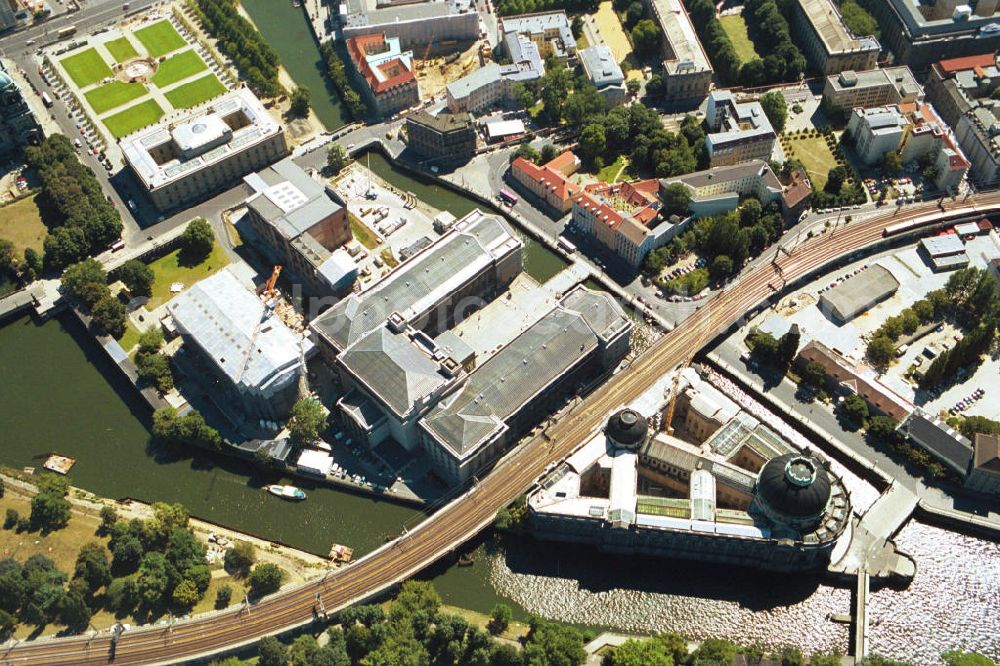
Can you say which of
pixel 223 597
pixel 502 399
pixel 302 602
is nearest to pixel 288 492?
pixel 223 597

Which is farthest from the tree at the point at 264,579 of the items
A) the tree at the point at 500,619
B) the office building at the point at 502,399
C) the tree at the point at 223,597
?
the tree at the point at 500,619

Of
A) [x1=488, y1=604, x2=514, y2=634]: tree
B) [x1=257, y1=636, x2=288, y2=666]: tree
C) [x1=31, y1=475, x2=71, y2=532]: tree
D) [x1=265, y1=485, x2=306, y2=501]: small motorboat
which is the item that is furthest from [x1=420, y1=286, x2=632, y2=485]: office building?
[x1=31, y1=475, x2=71, y2=532]: tree

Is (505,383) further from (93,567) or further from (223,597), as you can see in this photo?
(93,567)

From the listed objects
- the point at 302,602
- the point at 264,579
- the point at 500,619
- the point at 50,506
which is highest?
the point at 50,506

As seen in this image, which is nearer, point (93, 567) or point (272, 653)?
point (272, 653)

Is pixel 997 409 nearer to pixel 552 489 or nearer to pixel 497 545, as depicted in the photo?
pixel 552 489

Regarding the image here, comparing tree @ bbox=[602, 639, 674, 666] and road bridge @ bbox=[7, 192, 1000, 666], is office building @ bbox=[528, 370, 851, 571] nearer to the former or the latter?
road bridge @ bbox=[7, 192, 1000, 666]

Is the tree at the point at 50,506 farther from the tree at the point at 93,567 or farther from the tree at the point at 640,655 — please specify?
the tree at the point at 640,655
